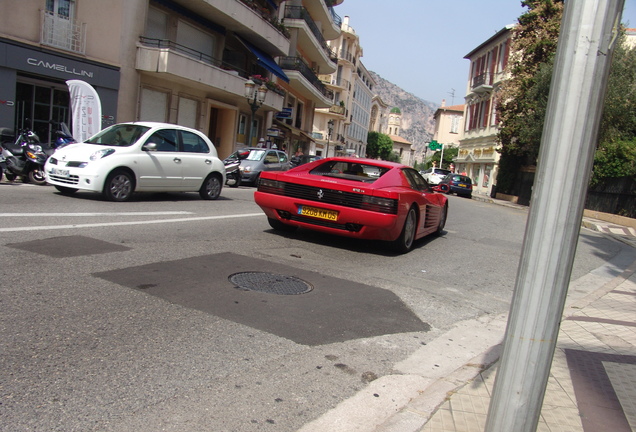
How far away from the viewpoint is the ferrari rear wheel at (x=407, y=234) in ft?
25.9

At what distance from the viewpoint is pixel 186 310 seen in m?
4.24

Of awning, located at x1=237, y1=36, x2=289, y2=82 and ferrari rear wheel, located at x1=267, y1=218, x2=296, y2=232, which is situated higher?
awning, located at x1=237, y1=36, x2=289, y2=82

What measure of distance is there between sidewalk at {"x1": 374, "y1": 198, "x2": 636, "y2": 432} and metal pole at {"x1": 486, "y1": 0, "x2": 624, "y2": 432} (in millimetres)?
902

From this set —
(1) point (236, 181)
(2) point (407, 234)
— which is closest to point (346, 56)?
(1) point (236, 181)

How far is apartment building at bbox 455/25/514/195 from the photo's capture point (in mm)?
41938

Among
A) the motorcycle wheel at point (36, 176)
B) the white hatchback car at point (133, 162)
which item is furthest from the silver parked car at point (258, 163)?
the motorcycle wheel at point (36, 176)

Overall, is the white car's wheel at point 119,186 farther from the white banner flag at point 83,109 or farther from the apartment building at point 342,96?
the apartment building at point 342,96

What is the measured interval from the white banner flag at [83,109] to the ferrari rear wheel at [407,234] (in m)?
12.1

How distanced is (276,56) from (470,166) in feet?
76.9

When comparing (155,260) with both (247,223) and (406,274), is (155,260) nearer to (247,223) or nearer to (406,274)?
(406,274)

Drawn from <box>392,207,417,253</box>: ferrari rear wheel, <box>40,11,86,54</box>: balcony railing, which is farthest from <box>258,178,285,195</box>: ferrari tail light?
<box>40,11,86,54</box>: balcony railing

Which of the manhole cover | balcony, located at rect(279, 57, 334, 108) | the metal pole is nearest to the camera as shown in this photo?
the metal pole

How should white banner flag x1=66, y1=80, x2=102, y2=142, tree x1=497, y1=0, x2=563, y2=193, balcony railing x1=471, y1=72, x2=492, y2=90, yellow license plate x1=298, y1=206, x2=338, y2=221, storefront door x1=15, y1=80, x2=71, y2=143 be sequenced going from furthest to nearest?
balcony railing x1=471, y1=72, x2=492, y2=90, tree x1=497, y1=0, x2=563, y2=193, storefront door x1=15, y1=80, x2=71, y2=143, white banner flag x1=66, y1=80, x2=102, y2=142, yellow license plate x1=298, y1=206, x2=338, y2=221

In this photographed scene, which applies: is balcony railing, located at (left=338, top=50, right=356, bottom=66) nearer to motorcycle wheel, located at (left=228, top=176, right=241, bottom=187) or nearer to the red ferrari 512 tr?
motorcycle wheel, located at (left=228, top=176, right=241, bottom=187)
